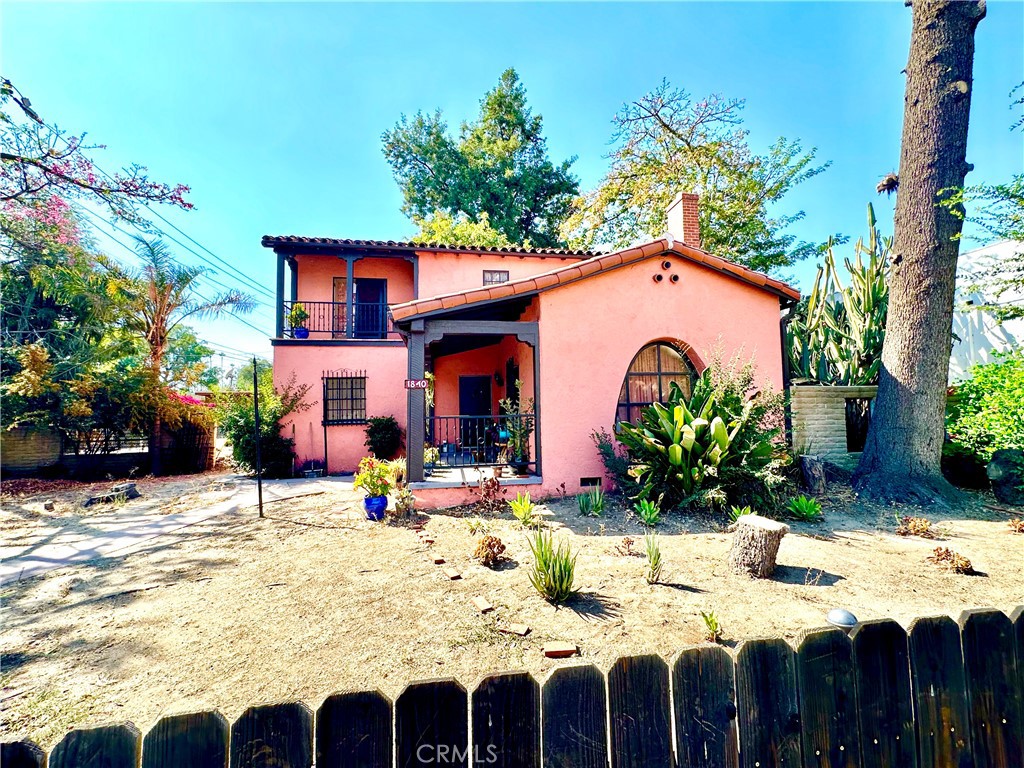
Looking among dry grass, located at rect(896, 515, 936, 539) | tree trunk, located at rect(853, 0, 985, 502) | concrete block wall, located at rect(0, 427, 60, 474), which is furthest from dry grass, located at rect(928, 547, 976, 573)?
concrete block wall, located at rect(0, 427, 60, 474)

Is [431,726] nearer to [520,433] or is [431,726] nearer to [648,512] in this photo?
[648,512]

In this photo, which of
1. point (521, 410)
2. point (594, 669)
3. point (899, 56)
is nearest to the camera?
point (594, 669)

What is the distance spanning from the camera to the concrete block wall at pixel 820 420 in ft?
26.9

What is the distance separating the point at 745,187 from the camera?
55.2 ft

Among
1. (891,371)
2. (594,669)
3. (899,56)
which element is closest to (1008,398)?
(891,371)

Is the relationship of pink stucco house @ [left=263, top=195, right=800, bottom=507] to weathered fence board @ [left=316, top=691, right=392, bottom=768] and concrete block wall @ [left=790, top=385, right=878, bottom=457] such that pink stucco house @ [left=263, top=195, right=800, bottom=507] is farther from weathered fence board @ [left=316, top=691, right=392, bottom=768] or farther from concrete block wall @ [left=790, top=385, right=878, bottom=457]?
weathered fence board @ [left=316, top=691, right=392, bottom=768]

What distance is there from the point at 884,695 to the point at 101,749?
2.42 meters

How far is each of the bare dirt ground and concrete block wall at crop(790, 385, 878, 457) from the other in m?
2.43

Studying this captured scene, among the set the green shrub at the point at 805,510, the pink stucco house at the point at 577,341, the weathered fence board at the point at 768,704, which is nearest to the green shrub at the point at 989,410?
the pink stucco house at the point at 577,341

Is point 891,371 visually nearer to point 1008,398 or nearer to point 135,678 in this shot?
point 1008,398

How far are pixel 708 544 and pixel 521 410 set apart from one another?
4.54 m

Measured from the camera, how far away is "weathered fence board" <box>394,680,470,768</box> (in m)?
1.23

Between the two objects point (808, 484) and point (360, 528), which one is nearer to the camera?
point (360, 528)

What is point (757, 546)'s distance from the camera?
4199 millimetres
